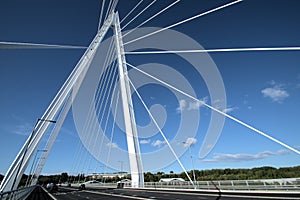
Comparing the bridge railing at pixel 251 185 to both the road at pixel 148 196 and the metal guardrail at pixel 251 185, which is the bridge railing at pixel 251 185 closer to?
the metal guardrail at pixel 251 185

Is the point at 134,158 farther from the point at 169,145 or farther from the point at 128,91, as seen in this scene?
the point at 128,91

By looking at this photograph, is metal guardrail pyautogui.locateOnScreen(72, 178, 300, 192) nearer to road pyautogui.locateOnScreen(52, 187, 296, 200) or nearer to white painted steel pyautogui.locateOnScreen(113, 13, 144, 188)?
road pyautogui.locateOnScreen(52, 187, 296, 200)

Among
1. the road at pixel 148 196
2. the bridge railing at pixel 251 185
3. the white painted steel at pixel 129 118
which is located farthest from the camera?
the white painted steel at pixel 129 118

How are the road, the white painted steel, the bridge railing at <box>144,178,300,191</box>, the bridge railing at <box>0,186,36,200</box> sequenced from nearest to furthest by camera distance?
the bridge railing at <box>0,186,36,200</box> < the road < the bridge railing at <box>144,178,300,191</box> < the white painted steel

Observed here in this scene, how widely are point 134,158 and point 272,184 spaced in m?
11.6

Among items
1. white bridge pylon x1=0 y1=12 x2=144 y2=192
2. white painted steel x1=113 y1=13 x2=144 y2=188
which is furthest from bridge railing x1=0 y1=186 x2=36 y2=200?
white painted steel x1=113 y1=13 x2=144 y2=188

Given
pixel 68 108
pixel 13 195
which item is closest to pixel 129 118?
pixel 68 108

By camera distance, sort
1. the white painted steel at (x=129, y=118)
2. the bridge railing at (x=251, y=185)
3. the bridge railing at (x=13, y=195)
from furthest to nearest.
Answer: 1. the white painted steel at (x=129, y=118)
2. the bridge railing at (x=251, y=185)
3. the bridge railing at (x=13, y=195)

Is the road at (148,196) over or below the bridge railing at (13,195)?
over

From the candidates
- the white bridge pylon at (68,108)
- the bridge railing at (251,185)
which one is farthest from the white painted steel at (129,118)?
the bridge railing at (251,185)

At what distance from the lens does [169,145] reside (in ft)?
63.9

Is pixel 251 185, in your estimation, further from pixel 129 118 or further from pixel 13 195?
pixel 13 195

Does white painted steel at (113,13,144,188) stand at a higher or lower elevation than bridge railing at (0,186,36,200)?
higher

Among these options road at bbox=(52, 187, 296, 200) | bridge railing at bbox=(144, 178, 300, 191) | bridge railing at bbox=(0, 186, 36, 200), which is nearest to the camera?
bridge railing at bbox=(0, 186, 36, 200)
